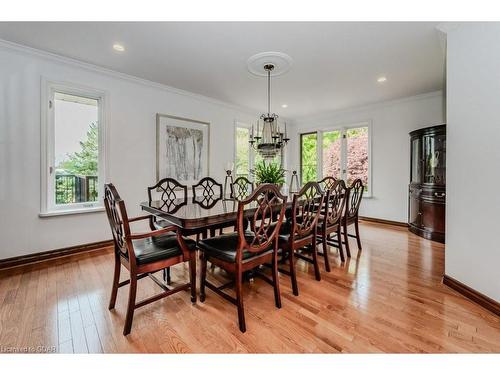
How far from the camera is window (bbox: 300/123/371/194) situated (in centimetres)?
519

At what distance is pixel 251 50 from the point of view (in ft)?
8.96

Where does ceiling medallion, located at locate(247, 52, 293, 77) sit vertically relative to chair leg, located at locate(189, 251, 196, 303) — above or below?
above

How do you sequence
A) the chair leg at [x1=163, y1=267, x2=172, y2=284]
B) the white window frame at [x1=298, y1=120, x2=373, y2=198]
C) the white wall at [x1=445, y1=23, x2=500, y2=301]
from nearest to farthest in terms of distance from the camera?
the white wall at [x1=445, y1=23, x2=500, y2=301] < the chair leg at [x1=163, y1=267, x2=172, y2=284] < the white window frame at [x1=298, y1=120, x2=373, y2=198]

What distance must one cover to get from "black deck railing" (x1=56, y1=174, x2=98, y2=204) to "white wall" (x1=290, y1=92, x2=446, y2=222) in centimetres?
503

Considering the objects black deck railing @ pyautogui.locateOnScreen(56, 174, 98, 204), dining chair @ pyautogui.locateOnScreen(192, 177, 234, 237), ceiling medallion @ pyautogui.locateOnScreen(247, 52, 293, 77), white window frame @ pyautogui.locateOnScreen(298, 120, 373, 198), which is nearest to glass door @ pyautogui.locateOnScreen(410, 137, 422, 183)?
white window frame @ pyautogui.locateOnScreen(298, 120, 373, 198)

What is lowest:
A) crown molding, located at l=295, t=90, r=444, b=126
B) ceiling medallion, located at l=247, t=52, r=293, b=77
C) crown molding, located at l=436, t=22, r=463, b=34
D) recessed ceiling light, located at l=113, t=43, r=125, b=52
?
crown molding, located at l=436, t=22, r=463, b=34

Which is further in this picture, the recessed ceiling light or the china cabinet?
the china cabinet

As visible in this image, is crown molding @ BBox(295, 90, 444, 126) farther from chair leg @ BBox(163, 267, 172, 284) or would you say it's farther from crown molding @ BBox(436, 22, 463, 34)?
chair leg @ BBox(163, 267, 172, 284)

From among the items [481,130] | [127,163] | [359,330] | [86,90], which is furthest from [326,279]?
[86,90]

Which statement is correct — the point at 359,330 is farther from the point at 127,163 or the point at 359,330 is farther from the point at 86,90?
the point at 86,90

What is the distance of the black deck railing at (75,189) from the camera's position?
309 centimetres

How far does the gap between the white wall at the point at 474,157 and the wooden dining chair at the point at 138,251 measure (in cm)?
236

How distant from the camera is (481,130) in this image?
1962 mm
